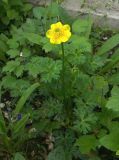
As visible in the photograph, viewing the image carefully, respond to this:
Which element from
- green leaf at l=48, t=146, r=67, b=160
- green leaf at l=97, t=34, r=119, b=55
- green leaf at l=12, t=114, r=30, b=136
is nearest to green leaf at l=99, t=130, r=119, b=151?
green leaf at l=48, t=146, r=67, b=160

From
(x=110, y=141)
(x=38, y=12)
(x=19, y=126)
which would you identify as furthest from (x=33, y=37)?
(x=110, y=141)

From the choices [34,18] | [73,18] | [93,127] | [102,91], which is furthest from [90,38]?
[93,127]

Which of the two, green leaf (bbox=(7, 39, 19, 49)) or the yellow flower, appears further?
green leaf (bbox=(7, 39, 19, 49))

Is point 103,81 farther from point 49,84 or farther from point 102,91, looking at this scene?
point 49,84

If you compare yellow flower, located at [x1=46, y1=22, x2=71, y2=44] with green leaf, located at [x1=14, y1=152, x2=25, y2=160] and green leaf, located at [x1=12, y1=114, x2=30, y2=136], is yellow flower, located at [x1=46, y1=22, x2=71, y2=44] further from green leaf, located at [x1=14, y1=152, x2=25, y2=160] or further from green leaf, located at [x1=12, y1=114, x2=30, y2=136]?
green leaf, located at [x1=14, y1=152, x2=25, y2=160]

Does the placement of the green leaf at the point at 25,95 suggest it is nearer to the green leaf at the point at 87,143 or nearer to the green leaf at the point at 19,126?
the green leaf at the point at 19,126

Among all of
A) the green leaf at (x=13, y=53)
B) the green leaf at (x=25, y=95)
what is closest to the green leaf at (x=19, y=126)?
the green leaf at (x=25, y=95)

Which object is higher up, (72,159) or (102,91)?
(102,91)
